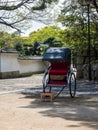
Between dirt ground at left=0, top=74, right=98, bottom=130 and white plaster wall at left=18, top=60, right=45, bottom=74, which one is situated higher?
dirt ground at left=0, top=74, right=98, bottom=130

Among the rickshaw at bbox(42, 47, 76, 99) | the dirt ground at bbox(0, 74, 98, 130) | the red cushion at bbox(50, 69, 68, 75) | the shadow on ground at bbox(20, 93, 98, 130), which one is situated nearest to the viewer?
the dirt ground at bbox(0, 74, 98, 130)

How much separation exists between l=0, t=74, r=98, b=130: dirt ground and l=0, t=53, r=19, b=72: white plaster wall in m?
14.2

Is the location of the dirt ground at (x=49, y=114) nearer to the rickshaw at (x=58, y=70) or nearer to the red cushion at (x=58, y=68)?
the rickshaw at (x=58, y=70)

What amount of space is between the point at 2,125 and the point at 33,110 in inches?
85.2

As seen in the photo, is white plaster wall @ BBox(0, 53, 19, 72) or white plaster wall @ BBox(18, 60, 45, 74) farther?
white plaster wall @ BBox(18, 60, 45, 74)

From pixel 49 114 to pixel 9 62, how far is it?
18.6m

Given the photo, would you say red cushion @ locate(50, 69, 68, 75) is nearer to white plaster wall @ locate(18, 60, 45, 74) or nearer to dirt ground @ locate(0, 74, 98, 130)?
dirt ground @ locate(0, 74, 98, 130)

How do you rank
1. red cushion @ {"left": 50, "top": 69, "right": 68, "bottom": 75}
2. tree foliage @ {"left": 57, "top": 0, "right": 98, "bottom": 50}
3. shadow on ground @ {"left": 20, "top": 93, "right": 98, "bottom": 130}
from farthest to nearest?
1. tree foliage @ {"left": 57, "top": 0, "right": 98, "bottom": 50}
2. red cushion @ {"left": 50, "top": 69, "right": 68, "bottom": 75}
3. shadow on ground @ {"left": 20, "top": 93, "right": 98, "bottom": 130}

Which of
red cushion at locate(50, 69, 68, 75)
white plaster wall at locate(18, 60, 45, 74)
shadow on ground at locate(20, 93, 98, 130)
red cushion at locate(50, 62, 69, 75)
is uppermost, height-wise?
red cushion at locate(50, 62, 69, 75)

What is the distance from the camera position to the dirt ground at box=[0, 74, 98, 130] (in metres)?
7.57

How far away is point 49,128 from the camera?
7.35 metres

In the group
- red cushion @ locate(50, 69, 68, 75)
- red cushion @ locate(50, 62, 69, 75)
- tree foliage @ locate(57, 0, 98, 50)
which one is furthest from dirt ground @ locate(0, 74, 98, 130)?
tree foliage @ locate(57, 0, 98, 50)

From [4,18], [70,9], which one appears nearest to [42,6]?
[4,18]

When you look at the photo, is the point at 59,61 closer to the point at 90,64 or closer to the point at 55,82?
the point at 55,82
